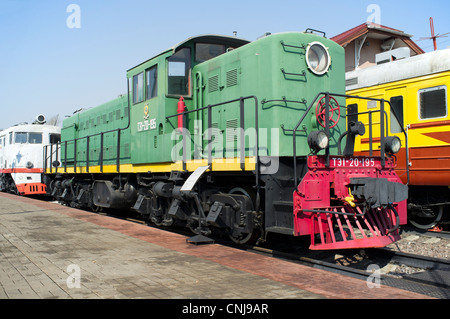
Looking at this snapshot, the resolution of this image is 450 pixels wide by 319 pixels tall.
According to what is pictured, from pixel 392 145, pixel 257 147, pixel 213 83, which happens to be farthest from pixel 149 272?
pixel 392 145

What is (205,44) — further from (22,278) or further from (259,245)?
(22,278)

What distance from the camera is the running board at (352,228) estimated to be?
5578 millimetres

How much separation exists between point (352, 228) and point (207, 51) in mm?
4699

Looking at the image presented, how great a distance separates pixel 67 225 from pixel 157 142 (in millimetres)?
2795

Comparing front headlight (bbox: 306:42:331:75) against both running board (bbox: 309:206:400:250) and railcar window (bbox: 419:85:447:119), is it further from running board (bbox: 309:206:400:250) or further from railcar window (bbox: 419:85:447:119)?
railcar window (bbox: 419:85:447:119)

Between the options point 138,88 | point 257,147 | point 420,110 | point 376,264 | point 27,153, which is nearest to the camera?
point 257,147

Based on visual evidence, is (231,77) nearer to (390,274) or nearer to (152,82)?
(152,82)

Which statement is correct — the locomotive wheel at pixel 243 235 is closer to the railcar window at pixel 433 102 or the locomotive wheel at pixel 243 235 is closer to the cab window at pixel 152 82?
the cab window at pixel 152 82

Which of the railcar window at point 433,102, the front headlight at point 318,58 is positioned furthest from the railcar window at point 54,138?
the railcar window at point 433,102

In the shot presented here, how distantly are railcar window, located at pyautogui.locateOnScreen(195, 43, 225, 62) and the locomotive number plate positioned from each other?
360 centimetres

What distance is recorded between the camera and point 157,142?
8625mm

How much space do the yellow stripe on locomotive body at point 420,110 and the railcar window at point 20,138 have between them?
15831 millimetres

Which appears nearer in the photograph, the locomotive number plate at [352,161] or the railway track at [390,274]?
the railway track at [390,274]

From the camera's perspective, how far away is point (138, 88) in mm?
9430
